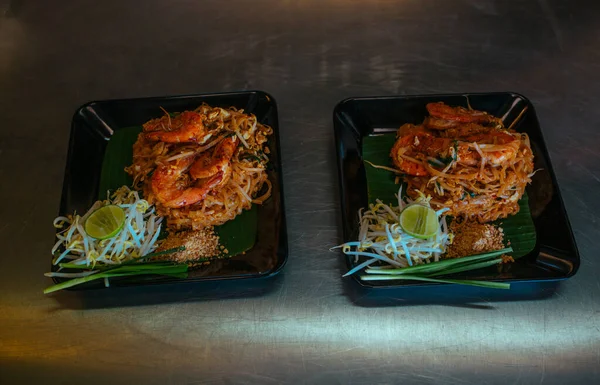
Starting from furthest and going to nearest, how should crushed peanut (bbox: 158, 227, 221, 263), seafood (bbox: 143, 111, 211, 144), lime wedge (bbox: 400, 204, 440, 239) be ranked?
seafood (bbox: 143, 111, 211, 144)
crushed peanut (bbox: 158, 227, 221, 263)
lime wedge (bbox: 400, 204, 440, 239)

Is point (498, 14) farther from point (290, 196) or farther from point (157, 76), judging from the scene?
point (157, 76)

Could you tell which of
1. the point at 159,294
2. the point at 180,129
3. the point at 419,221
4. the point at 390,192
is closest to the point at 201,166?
the point at 180,129

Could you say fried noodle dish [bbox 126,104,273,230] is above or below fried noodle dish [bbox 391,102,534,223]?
above

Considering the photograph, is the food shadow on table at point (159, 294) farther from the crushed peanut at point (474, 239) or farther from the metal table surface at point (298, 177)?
the crushed peanut at point (474, 239)

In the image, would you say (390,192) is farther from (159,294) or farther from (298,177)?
(159,294)

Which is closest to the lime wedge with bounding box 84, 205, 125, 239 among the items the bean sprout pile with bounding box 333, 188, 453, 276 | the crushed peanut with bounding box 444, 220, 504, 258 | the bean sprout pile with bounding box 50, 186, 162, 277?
the bean sprout pile with bounding box 50, 186, 162, 277

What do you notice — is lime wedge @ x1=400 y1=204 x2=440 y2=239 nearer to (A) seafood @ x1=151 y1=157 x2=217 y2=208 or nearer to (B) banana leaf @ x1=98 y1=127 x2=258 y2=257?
(B) banana leaf @ x1=98 y1=127 x2=258 y2=257

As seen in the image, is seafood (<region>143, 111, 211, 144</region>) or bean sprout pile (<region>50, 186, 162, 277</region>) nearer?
bean sprout pile (<region>50, 186, 162, 277</region>)
